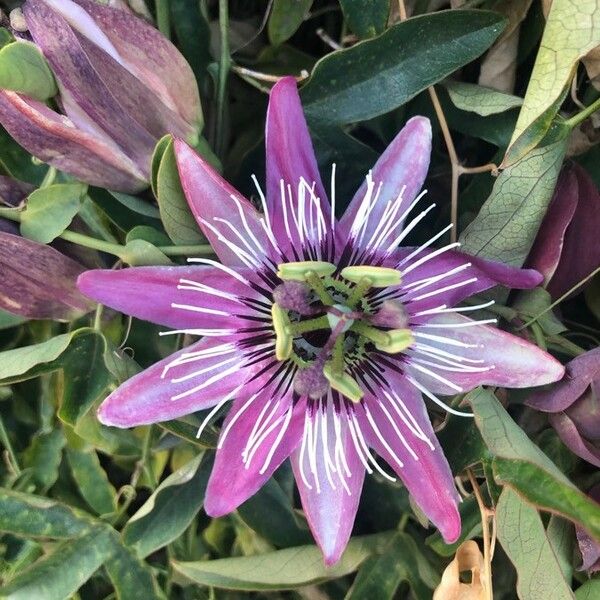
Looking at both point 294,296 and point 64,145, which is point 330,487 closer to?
point 294,296

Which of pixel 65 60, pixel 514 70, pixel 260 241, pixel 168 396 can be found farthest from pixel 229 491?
pixel 514 70

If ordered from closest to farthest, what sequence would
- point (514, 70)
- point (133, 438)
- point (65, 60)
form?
point (65, 60), point (514, 70), point (133, 438)

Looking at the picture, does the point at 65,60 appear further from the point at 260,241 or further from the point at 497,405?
the point at 497,405

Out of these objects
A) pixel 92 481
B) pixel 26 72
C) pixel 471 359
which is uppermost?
pixel 26 72

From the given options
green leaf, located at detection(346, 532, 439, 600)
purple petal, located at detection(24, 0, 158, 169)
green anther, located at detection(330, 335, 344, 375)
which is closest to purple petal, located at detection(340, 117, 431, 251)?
green anther, located at detection(330, 335, 344, 375)

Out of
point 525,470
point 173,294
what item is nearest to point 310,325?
point 173,294

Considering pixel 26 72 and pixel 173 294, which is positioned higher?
pixel 26 72
